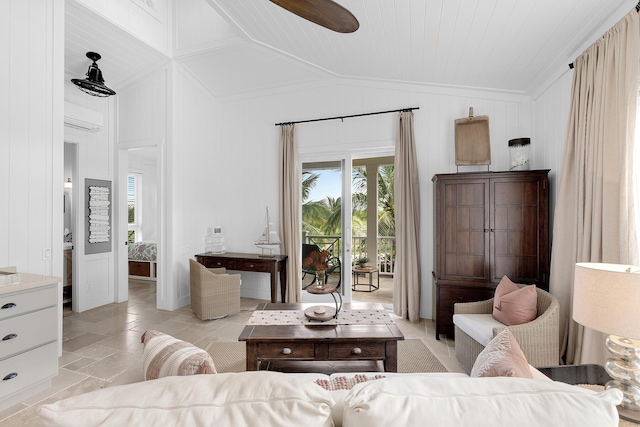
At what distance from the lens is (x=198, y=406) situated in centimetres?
77

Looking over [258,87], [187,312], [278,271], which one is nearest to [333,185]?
[278,271]

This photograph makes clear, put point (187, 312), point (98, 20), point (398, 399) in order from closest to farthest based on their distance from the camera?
point (398, 399) → point (98, 20) → point (187, 312)

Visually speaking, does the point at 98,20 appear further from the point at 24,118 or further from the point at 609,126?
the point at 609,126

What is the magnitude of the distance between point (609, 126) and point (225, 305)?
13.6 feet

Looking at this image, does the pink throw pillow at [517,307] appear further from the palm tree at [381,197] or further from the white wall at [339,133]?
the palm tree at [381,197]

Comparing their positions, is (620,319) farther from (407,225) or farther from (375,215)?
(375,215)

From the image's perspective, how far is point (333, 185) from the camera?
467 cm

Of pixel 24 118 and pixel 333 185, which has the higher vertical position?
pixel 24 118

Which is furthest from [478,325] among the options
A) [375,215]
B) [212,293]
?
[375,215]

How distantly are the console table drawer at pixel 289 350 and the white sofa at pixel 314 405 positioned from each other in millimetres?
1432

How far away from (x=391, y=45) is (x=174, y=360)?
10.7ft

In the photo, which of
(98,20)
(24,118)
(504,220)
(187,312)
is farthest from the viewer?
(187,312)

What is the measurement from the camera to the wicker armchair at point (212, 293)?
153 inches

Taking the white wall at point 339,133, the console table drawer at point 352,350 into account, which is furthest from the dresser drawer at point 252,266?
the console table drawer at point 352,350
